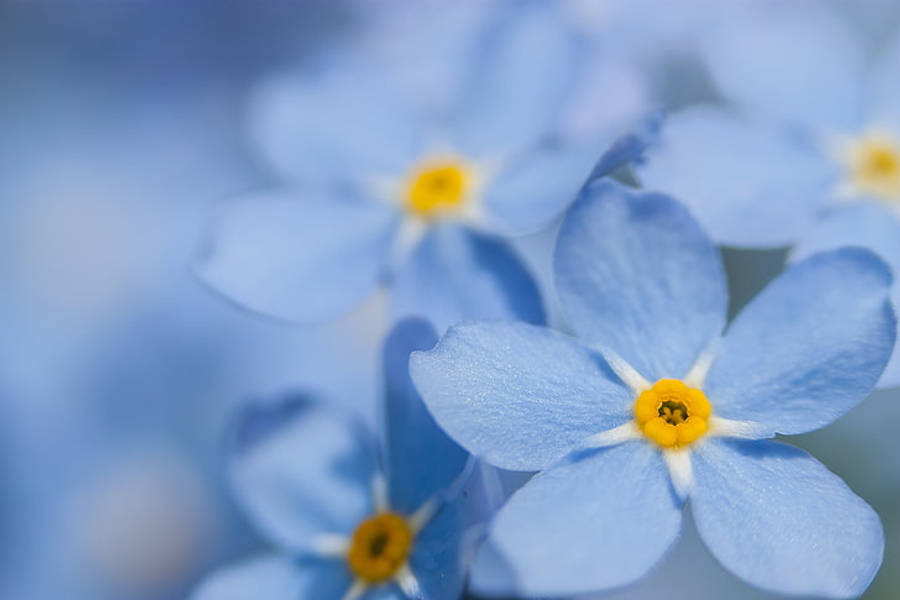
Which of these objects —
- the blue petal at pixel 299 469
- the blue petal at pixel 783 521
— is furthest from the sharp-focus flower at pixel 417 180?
the blue petal at pixel 783 521

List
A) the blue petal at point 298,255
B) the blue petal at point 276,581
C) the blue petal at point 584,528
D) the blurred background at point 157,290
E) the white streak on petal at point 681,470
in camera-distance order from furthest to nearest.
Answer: the blurred background at point 157,290
the blue petal at point 298,255
the blue petal at point 276,581
the white streak on petal at point 681,470
the blue petal at point 584,528

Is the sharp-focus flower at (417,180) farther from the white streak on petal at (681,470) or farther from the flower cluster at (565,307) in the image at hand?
the white streak on petal at (681,470)

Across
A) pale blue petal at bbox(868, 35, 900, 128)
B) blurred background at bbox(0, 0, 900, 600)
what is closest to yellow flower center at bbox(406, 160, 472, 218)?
blurred background at bbox(0, 0, 900, 600)

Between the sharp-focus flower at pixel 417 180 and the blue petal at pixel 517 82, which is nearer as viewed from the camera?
the sharp-focus flower at pixel 417 180

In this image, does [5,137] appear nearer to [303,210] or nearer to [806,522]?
[303,210]

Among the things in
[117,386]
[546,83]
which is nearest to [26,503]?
[117,386]

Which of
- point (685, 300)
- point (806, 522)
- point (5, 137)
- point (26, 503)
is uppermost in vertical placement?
point (5, 137)

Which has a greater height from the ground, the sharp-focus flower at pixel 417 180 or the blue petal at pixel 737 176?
the sharp-focus flower at pixel 417 180
